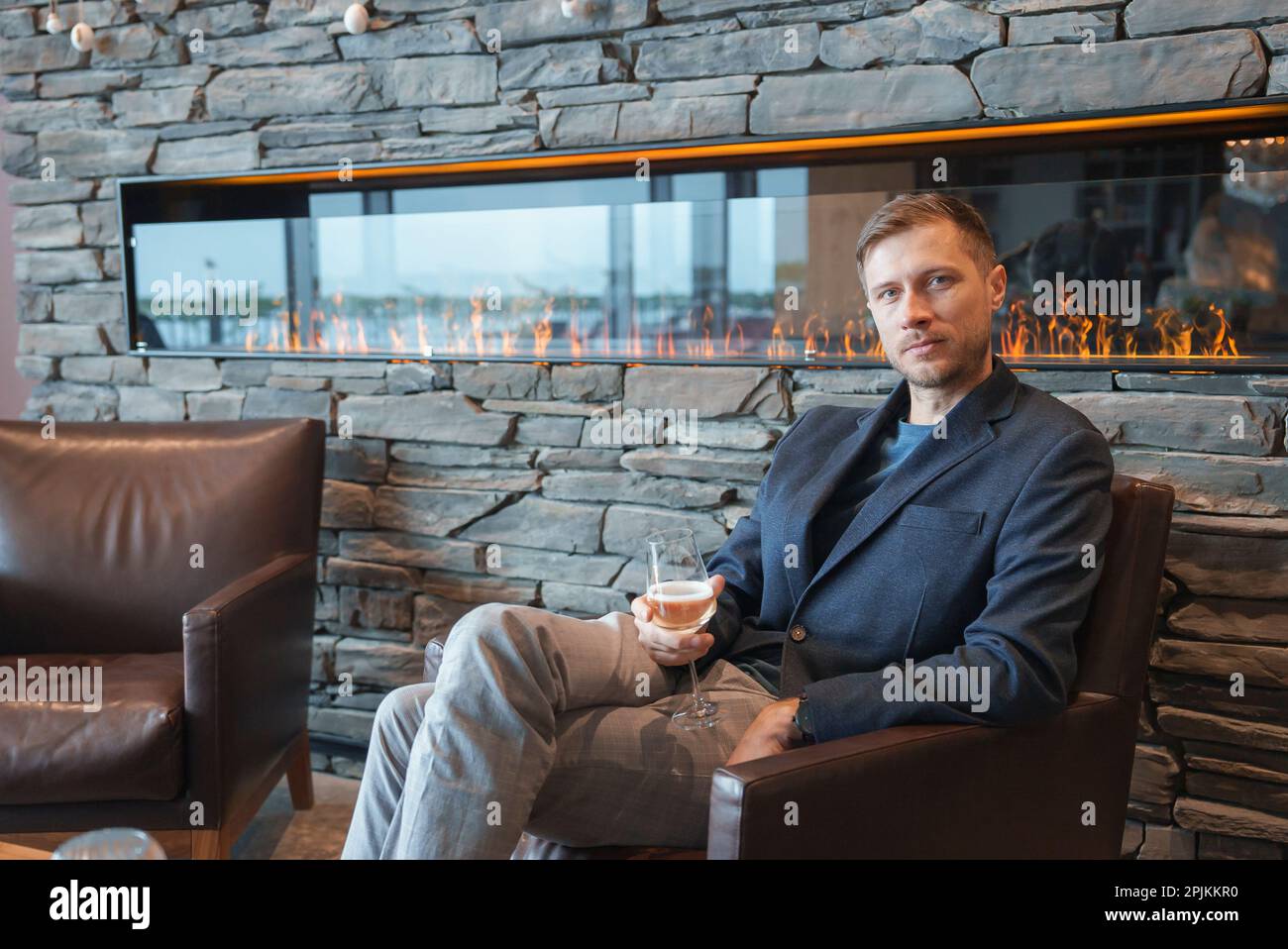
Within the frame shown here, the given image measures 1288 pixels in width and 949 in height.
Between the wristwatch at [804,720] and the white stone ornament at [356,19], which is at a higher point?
the white stone ornament at [356,19]

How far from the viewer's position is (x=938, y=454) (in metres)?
1.62

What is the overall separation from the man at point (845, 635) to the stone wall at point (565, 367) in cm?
52

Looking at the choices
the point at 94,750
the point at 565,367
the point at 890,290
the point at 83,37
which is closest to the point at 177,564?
the point at 94,750

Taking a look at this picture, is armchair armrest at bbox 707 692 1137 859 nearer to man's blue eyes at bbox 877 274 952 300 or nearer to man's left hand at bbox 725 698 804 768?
man's left hand at bbox 725 698 804 768

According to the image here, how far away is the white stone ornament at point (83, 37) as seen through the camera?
272 centimetres

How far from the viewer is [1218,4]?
1886 millimetres

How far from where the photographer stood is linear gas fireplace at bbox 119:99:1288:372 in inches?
80.3

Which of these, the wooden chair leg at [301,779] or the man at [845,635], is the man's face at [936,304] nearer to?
the man at [845,635]

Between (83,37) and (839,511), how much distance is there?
2.25m

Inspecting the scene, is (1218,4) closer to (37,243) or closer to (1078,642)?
(1078,642)

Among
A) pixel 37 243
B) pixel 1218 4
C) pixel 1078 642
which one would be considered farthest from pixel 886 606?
pixel 37 243

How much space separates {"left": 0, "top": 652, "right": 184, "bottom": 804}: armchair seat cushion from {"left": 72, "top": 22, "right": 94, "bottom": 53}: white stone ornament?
168 centimetres

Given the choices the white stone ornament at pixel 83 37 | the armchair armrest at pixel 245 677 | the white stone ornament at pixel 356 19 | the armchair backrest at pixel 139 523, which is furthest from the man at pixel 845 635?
the white stone ornament at pixel 83 37

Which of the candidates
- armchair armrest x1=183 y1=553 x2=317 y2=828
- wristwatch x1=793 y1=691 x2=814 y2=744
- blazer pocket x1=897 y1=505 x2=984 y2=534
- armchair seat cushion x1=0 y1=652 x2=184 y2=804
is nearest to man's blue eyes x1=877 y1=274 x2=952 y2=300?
blazer pocket x1=897 y1=505 x2=984 y2=534
